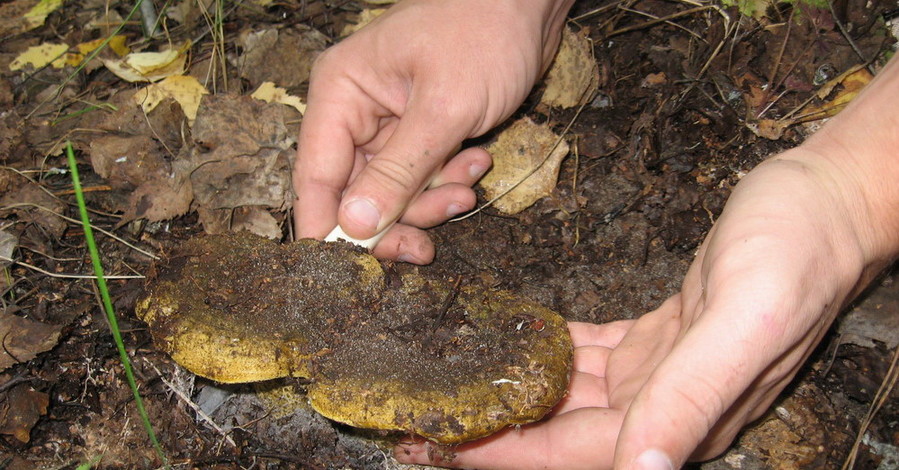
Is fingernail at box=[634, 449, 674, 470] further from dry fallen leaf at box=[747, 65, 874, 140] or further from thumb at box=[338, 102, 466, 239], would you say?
dry fallen leaf at box=[747, 65, 874, 140]

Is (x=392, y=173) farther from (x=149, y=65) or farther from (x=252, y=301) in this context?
(x=149, y=65)

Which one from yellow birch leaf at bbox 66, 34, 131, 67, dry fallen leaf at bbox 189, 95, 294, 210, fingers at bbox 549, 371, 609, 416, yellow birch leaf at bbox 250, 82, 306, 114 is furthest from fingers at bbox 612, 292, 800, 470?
yellow birch leaf at bbox 66, 34, 131, 67

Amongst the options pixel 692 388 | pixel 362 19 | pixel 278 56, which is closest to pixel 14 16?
pixel 278 56

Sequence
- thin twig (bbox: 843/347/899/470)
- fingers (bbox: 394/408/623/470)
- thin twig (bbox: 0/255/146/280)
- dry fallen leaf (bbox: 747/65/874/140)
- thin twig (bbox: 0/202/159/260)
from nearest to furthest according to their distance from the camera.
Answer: fingers (bbox: 394/408/623/470) → thin twig (bbox: 843/347/899/470) → thin twig (bbox: 0/255/146/280) → thin twig (bbox: 0/202/159/260) → dry fallen leaf (bbox: 747/65/874/140)

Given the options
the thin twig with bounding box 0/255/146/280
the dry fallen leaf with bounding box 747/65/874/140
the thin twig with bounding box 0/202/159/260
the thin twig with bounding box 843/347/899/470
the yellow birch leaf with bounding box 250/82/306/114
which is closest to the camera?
the thin twig with bounding box 843/347/899/470

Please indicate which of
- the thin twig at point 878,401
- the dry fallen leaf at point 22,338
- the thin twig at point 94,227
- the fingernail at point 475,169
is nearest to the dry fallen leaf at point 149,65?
the thin twig at point 94,227

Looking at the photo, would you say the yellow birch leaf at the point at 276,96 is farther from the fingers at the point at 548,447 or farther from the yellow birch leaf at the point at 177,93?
the fingers at the point at 548,447
